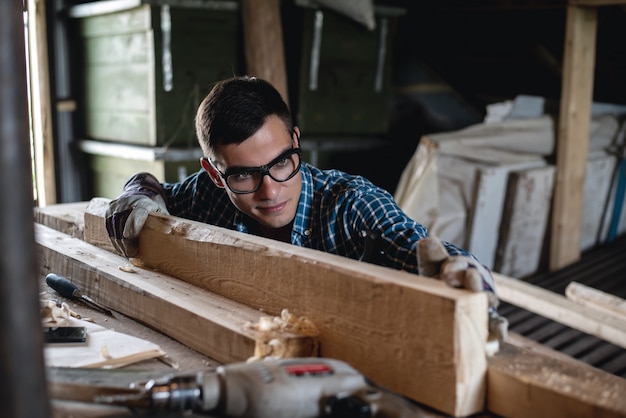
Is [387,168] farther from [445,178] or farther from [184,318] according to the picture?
[184,318]

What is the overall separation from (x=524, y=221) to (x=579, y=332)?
4.45 ft

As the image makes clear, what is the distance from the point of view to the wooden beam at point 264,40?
13.5 ft

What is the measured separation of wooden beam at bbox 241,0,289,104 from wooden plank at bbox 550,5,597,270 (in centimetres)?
196

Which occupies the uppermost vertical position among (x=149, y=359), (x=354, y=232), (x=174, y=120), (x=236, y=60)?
(x=236, y=60)

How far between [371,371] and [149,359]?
1.60ft

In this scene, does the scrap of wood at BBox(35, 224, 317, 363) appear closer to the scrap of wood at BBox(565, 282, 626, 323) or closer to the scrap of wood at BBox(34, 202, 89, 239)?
the scrap of wood at BBox(34, 202, 89, 239)

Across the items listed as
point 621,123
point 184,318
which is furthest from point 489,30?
point 184,318

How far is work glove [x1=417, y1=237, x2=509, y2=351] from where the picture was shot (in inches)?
51.3

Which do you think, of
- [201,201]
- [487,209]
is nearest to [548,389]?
[201,201]

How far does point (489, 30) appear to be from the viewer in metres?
5.61

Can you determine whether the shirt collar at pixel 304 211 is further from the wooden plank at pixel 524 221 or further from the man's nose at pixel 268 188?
the wooden plank at pixel 524 221

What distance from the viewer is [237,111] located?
6.73 feet

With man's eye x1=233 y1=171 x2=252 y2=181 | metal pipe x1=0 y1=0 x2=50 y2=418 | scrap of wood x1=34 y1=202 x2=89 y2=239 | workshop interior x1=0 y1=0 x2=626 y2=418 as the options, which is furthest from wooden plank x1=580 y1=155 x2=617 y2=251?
metal pipe x1=0 y1=0 x2=50 y2=418

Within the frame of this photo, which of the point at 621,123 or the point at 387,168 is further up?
the point at 621,123
